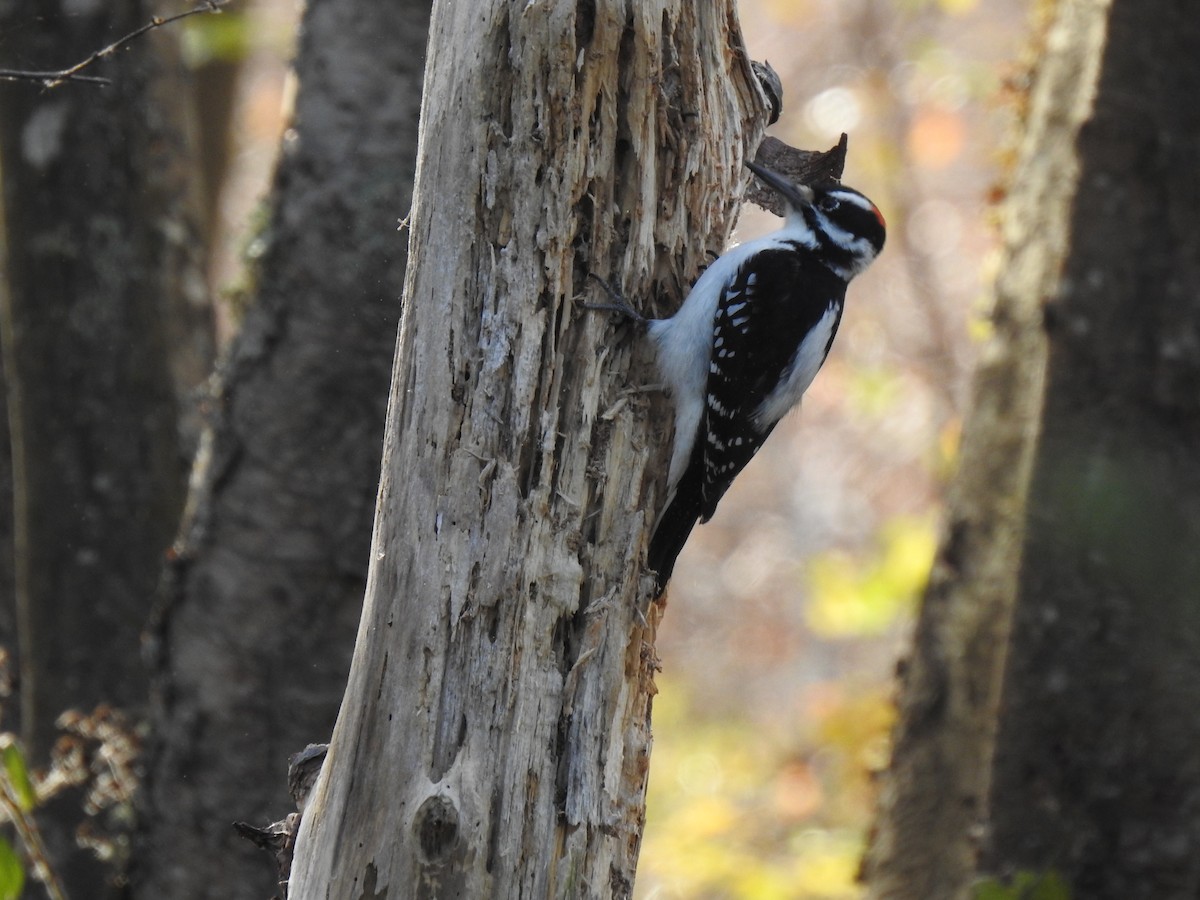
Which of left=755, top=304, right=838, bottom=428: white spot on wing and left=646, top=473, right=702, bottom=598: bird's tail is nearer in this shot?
left=646, top=473, right=702, bottom=598: bird's tail

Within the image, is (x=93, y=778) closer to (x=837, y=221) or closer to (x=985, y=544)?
(x=837, y=221)

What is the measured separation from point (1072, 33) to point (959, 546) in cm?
202

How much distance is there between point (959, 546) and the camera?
4840 millimetres

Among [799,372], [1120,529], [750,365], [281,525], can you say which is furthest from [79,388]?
[1120,529]

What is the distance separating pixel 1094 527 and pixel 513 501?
2800mm

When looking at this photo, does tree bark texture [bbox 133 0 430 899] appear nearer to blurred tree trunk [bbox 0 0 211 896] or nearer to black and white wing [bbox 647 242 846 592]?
blurred tree trunk [bbox 0 0 211 896]

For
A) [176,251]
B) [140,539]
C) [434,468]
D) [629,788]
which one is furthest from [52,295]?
[629,788]

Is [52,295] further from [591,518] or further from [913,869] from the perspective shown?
[913,869]

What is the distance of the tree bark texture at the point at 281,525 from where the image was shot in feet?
11.9

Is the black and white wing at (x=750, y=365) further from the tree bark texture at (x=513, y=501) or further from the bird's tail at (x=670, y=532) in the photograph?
the tree bark texture at (x=513, y=501)

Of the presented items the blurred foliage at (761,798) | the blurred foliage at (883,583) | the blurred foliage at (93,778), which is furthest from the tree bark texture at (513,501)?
the blurred foliage at (883,583)

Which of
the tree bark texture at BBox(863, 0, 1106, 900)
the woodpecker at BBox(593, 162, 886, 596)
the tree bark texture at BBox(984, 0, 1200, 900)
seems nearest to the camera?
the woodpecker at BBox(593, 162, 886, 596)

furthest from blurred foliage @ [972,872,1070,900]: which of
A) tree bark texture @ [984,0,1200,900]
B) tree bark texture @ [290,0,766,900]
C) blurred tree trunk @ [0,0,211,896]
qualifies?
blurred tree trunk @ [0,0,211,896]

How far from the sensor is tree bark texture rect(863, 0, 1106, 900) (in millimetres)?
4590
